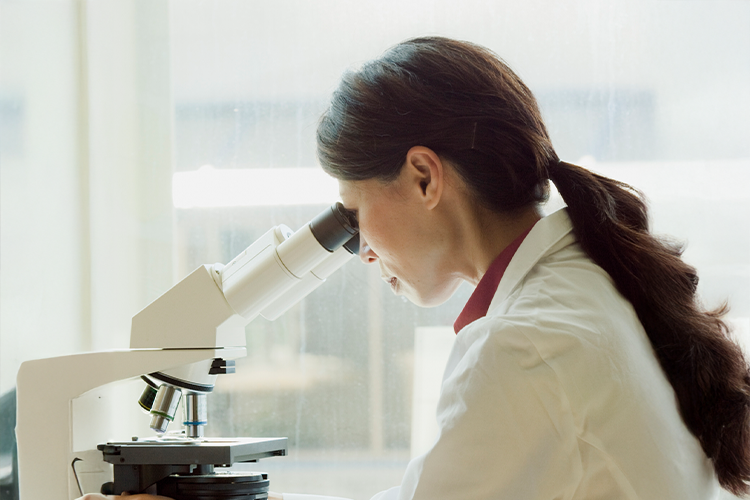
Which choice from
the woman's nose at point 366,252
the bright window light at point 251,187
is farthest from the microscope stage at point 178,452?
the bright window light at point 251,187

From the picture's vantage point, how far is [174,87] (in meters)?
1.52

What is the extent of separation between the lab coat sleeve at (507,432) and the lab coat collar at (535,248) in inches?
4.2

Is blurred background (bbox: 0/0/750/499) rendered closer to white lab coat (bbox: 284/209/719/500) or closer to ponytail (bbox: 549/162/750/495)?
ponytail (bbox: 549/162/750/495)

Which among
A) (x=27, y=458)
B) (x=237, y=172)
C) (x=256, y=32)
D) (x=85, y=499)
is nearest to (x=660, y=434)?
→ (x=85, y=499)

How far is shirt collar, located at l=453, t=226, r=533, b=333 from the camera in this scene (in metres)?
0.85

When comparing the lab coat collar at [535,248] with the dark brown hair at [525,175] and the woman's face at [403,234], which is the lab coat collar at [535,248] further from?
the woman's face at [403,234]

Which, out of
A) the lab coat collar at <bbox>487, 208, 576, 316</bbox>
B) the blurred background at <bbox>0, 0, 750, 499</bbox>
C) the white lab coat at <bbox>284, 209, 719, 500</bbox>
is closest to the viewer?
the white lab coat at <bbox>284, 209, 719, 500</bbox>

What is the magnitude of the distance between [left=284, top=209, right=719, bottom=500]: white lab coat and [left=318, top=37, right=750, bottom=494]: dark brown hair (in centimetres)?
7

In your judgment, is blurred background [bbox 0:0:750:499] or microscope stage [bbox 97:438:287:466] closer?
microscope stage [bbox 97:438:287:466]

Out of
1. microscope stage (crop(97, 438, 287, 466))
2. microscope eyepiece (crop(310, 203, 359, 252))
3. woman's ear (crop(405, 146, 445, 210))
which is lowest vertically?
microscope stage (crop(97, 438, 287, 466))

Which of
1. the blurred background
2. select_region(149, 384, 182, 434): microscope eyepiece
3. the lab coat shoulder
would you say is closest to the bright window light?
the blurred background

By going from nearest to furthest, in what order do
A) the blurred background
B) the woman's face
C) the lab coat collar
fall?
the lab coat collar, the woman's face, the blurred background

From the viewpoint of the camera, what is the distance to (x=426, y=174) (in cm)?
86

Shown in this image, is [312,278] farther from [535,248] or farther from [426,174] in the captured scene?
[535,248]
